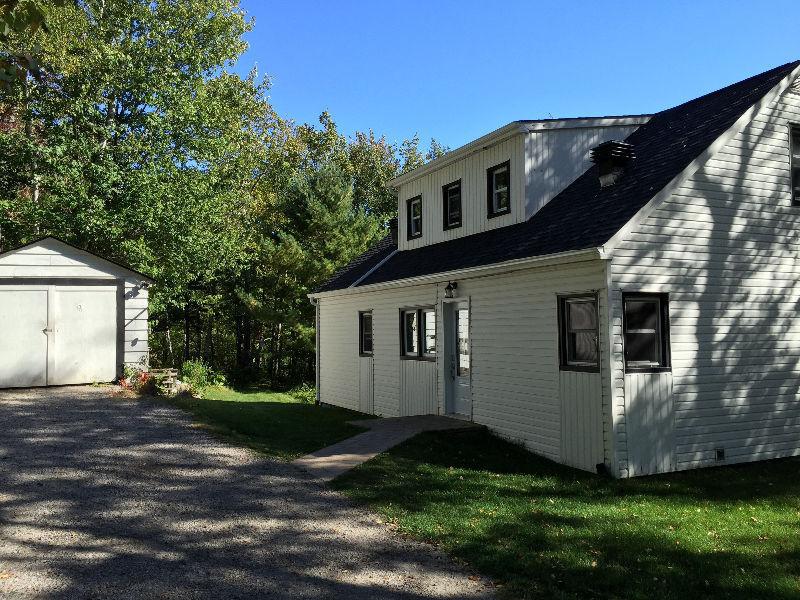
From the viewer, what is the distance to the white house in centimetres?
926

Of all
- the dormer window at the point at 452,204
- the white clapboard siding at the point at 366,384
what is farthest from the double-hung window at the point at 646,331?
the white clapboard siding at the point at 366,384

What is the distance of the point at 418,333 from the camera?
1416 centimetres

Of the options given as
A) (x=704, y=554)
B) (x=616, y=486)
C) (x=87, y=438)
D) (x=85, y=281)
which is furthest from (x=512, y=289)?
(x=85, y=281)

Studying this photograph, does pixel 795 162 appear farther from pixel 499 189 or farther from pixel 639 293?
pixel 499 189

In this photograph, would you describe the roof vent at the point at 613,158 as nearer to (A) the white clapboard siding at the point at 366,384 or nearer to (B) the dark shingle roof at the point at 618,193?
(B) the dark shingle roof at the point at 618,193

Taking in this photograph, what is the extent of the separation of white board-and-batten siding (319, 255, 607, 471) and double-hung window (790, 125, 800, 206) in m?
4.57

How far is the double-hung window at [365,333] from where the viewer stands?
1650cm

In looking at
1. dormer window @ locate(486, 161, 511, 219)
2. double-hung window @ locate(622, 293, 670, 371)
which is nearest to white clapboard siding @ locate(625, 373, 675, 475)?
double-hung window @ locate(622, 293, 670, 371)

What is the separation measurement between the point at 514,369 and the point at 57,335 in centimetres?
1173

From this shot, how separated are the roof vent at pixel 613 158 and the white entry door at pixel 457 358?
11.7 ft

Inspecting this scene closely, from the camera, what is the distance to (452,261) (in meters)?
13.3

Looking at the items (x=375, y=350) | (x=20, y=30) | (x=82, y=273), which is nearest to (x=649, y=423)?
(x=375, y=350)

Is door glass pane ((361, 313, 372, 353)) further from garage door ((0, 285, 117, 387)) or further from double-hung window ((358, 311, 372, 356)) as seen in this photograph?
garage door ((0, 285, 117, 387))

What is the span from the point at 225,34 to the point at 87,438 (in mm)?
22239
